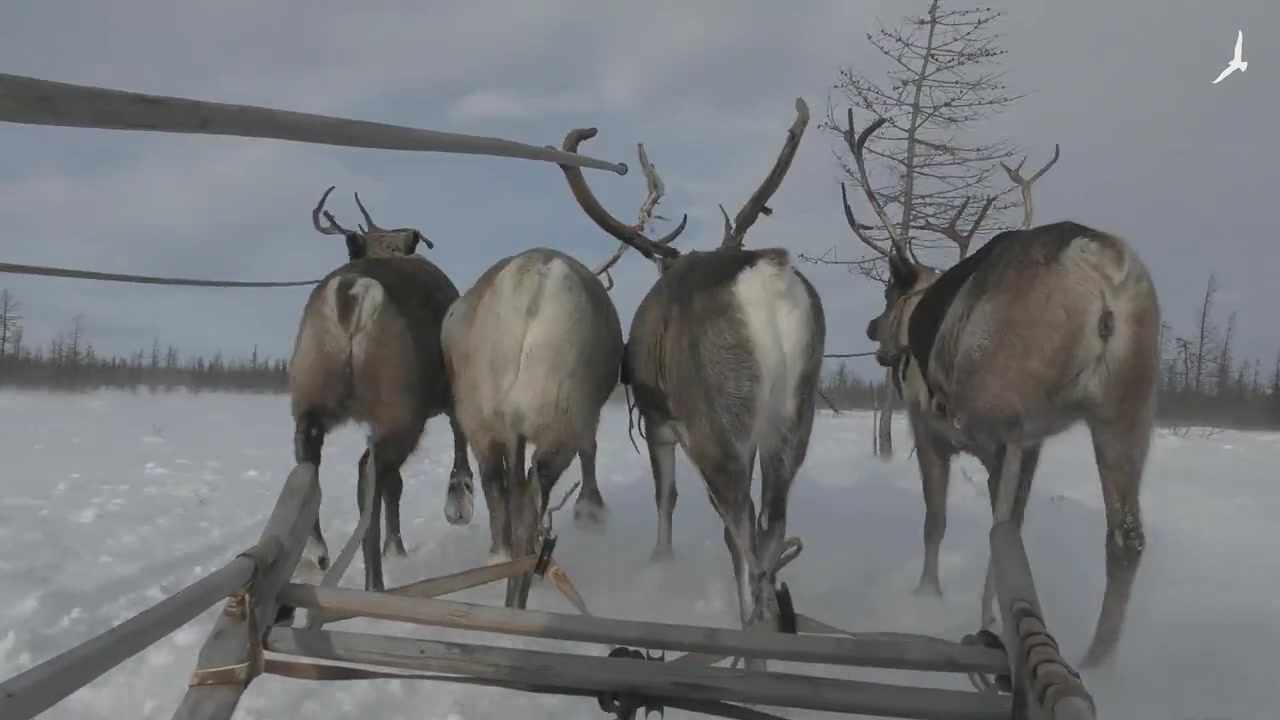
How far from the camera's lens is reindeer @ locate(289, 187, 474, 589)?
17.1ft

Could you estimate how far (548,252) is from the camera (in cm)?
508

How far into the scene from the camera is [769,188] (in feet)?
21.8

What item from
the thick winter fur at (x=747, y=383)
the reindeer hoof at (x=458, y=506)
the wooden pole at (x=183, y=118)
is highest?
the wooden pole at (x=183, y=118)

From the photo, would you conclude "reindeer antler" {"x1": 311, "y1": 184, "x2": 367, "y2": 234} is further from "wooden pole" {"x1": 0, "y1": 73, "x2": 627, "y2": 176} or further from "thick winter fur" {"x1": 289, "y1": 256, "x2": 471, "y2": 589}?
"wooden pole" {"x1": 0, "y1": 73, "x2": 627, "y2": 176}

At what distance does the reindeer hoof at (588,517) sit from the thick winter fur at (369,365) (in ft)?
8.43

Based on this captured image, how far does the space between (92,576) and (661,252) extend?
14.3 ft

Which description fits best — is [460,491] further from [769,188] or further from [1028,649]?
[1028,649]

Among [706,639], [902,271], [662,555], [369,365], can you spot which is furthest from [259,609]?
[902,271]

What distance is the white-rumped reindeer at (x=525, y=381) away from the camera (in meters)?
4.77

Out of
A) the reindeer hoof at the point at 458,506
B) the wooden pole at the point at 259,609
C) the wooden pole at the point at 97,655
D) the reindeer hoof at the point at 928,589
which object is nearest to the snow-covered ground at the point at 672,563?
the reindeer hoof at the point at 928,589

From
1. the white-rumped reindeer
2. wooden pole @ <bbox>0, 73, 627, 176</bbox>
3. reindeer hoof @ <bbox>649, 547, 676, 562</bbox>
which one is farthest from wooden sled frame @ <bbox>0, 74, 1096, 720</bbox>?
reindeer hoof @ <bbox>649, 547, 676, 562</bbox>

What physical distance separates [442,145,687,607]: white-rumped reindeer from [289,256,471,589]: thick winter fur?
501 millimetres

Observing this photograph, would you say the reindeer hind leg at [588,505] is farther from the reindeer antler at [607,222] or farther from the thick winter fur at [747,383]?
the thick winter fur at [747,383]

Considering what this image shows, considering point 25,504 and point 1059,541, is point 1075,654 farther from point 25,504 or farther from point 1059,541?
point 25,504
